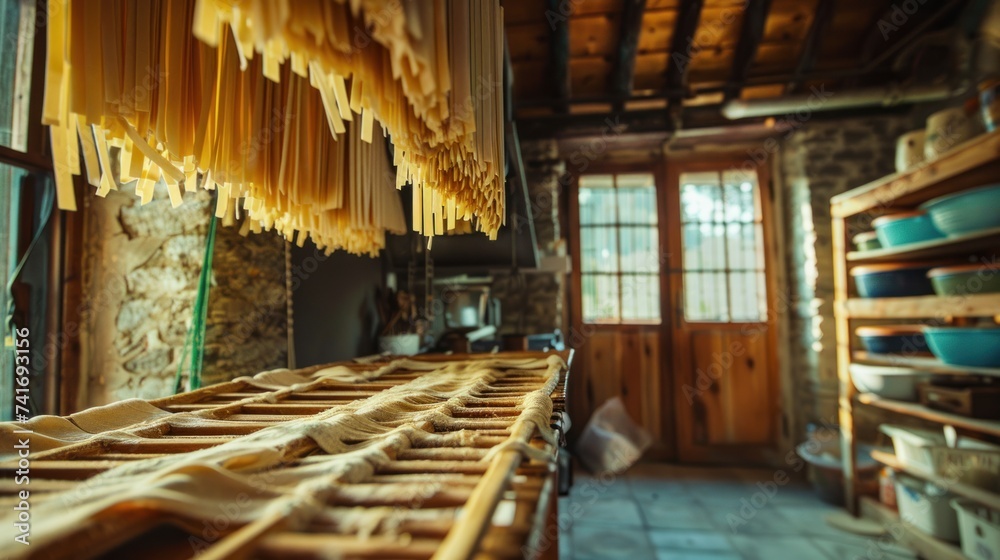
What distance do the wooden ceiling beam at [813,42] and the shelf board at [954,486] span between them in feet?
9.63

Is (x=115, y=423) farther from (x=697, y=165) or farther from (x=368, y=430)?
(x=697, y=165)

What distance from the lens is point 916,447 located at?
111 inches

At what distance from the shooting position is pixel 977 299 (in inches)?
92.1

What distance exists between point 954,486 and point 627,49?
3504 mm

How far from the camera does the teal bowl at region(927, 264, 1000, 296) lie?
2330 mm

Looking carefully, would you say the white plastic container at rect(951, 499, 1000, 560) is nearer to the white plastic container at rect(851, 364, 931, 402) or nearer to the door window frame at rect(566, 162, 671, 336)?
the white plastic container at rect(851, 364, 931, 402)

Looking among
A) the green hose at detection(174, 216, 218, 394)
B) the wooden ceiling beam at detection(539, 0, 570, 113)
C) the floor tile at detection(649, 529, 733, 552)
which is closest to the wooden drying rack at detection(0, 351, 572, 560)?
the green hose at detection(174, 216, 218, 394)

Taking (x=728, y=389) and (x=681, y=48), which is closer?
(x=681, y=48)

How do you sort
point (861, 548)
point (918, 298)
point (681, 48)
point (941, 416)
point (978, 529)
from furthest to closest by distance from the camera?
1. point (681, 48)
2. point (861, 548)
3. point (918, 298)
4. point (941, 416)
5. point (978, 529)

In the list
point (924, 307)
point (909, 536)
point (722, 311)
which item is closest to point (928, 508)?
point (909, 536)

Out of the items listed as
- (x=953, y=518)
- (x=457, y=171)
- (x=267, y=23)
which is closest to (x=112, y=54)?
(x=267, y=23)

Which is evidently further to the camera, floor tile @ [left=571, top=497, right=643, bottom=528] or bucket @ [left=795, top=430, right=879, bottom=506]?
bucket @ [left=795, top=430, right=879, bottom=506]

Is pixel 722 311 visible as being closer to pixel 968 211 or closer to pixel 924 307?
pixel 924 307

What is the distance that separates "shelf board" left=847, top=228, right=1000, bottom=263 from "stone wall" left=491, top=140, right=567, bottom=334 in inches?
89.7
